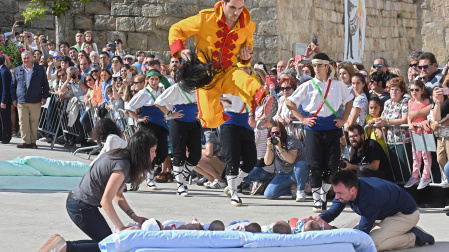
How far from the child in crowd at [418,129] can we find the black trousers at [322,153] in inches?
34.3

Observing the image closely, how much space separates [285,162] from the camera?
32.3 ft

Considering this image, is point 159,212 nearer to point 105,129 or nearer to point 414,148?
point 105,129

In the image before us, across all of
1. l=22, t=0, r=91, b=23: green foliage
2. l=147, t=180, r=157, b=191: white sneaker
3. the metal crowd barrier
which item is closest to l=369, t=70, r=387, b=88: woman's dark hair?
the metal crowd barrier

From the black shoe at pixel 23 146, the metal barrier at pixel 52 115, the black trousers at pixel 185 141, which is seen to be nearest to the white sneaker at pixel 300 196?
the black trousers at pixel 185 141

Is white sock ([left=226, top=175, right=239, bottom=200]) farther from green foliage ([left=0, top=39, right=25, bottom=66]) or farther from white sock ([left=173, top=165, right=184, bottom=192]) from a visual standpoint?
green foliage ([left=0, top=39, right=25, bottom=66])

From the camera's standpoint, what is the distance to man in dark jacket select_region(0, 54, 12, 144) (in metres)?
14.2

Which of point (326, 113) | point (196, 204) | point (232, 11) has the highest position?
point (232, 11)

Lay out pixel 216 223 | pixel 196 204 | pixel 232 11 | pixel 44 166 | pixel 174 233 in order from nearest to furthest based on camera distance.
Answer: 1. pixel 174 233
2. pixel 216 223
3. pixel 232 11
4. pixel 196 204
5. pixel 44 166

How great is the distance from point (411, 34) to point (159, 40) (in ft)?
37.0

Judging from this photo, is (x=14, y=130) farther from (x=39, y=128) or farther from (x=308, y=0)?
(x=308, y=0)

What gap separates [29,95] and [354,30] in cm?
998

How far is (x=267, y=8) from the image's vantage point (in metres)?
17.7

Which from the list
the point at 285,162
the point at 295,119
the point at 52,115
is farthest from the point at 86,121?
the point at 285,162

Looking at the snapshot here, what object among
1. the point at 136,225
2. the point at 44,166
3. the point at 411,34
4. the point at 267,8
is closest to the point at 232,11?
the point at 136,225
